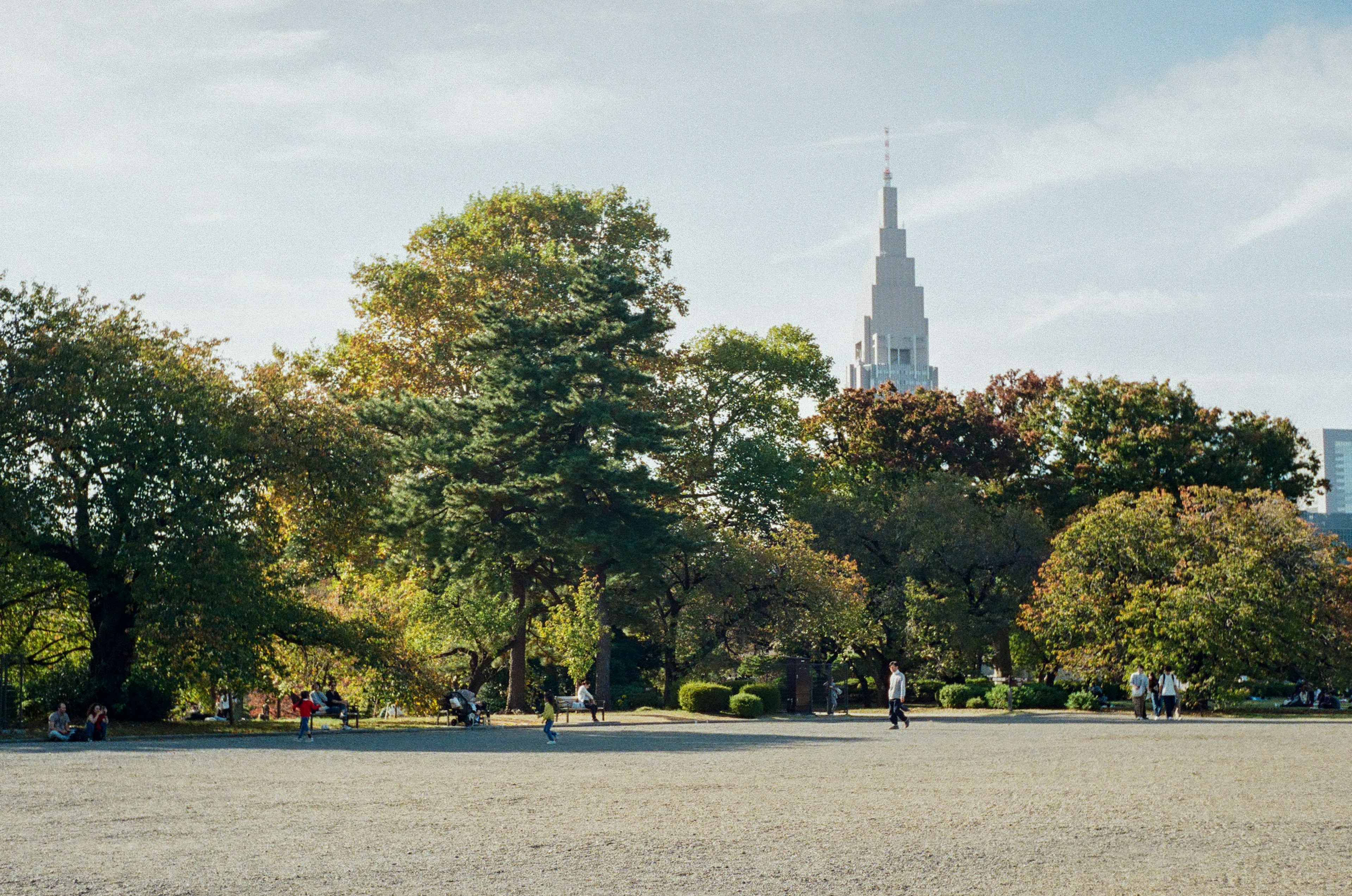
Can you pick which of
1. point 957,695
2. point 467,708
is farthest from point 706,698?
point 957,695

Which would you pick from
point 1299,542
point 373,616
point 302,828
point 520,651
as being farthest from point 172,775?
point 1299,542

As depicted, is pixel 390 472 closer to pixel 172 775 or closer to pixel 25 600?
pixel 25 600

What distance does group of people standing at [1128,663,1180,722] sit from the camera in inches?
1613

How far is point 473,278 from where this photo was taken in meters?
54.6

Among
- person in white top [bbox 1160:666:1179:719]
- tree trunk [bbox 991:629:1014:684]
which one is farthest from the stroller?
tree trunk [bbox 991:629:1014:684]

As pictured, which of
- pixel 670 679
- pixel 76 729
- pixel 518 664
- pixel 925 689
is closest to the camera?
pixel 76 729

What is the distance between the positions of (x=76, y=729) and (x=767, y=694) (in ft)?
76.1

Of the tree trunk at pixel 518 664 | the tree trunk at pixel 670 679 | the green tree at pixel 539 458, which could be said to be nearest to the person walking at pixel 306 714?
the green tree at pixel 539 458

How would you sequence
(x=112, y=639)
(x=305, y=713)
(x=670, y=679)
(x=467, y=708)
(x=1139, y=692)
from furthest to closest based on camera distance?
1. (x=670, y=679)
2. (x=1139, y=692)
3. (x=467, y=708)
4. (x=112, y=639)
5. (x=305, y=713)

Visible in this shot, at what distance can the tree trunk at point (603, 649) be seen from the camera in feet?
151

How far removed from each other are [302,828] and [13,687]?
2582 centimetres

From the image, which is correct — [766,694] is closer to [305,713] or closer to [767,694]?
[767,694]

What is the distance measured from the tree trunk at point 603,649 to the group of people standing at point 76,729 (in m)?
18.3

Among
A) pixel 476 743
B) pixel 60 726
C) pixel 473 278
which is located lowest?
pixel 476 743
